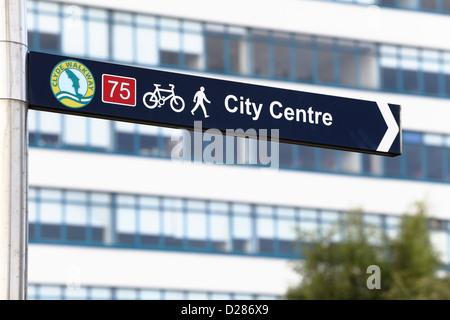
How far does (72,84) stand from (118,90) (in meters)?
0.39

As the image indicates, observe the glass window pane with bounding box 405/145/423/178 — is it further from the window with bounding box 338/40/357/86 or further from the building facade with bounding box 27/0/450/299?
the window with bounding box 338/40/357/86

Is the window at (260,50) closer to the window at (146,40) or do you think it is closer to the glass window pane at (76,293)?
the window at (146,40)

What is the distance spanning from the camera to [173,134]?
4234 centimetres

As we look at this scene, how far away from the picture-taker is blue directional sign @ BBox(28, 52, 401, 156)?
27.5ft

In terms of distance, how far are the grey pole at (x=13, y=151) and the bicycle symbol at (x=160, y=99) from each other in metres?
1.05

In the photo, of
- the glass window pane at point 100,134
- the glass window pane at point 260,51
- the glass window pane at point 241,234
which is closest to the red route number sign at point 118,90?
the glass window pane at point 100,134

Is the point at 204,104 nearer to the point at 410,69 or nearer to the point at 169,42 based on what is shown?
the point at 169,42

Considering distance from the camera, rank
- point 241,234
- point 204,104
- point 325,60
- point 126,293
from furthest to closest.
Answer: point 325,60 < point 241,234 < point 126,293 < point 204,104

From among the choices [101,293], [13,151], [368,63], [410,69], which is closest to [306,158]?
[368,63]

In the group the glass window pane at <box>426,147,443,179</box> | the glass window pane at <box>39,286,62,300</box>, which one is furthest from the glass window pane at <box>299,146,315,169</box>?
the glass window pane at <box>39,286,62,300</box>

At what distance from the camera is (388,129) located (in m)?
9.56

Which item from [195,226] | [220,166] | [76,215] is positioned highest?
[220,166]
